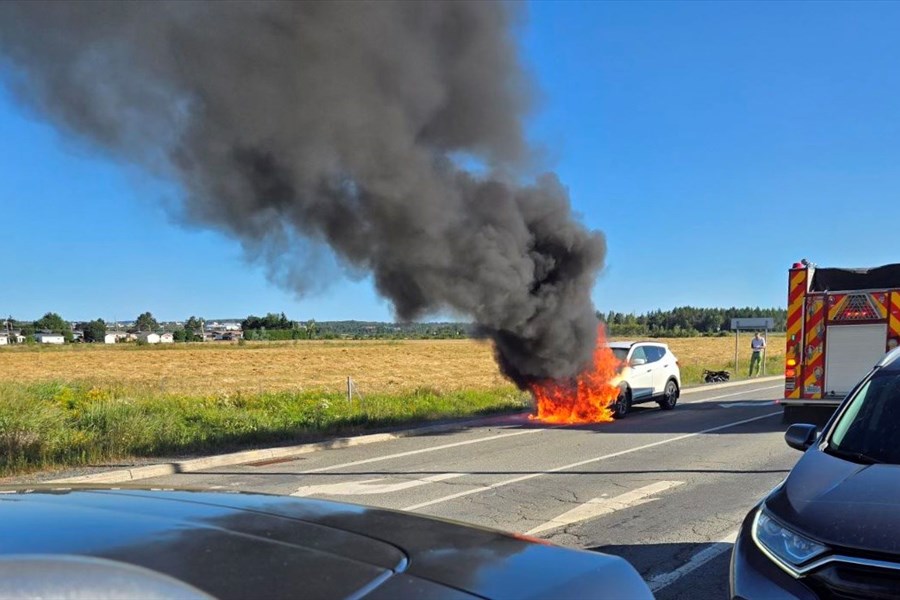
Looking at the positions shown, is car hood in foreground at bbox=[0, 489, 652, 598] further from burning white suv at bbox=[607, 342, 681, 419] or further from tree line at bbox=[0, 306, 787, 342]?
tree line at bbox=[0, 306, 787, 342]

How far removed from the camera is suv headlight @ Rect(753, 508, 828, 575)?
285 centimetres

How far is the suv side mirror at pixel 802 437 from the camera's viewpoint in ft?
13.6

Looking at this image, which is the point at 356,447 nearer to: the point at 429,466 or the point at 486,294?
the point at 429,466

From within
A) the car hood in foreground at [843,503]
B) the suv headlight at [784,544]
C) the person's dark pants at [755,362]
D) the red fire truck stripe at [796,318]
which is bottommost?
the person's dark pants at [755,362]

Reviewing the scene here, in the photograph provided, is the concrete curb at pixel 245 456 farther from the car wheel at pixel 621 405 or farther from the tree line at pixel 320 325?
the tree line at pixel 320 325

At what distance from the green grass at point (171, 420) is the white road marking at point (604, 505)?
588cm

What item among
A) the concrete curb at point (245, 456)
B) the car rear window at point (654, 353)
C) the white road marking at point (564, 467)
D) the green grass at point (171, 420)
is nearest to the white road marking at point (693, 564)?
the white road marking at point (564, 467)

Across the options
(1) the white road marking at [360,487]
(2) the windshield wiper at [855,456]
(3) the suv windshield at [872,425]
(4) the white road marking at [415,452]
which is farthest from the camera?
(4) the white road marking at [415,452]

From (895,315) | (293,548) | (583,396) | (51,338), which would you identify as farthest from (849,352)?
(51,338)

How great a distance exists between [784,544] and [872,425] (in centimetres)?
126

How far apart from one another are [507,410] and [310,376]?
23.2 metres

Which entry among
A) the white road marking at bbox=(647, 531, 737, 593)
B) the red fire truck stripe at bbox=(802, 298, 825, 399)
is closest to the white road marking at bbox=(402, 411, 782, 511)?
the red fire truck stripe at bbox=(802, 298, 825, 399)

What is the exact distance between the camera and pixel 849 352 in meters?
11.3

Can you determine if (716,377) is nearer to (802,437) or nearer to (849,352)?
(849,352)
